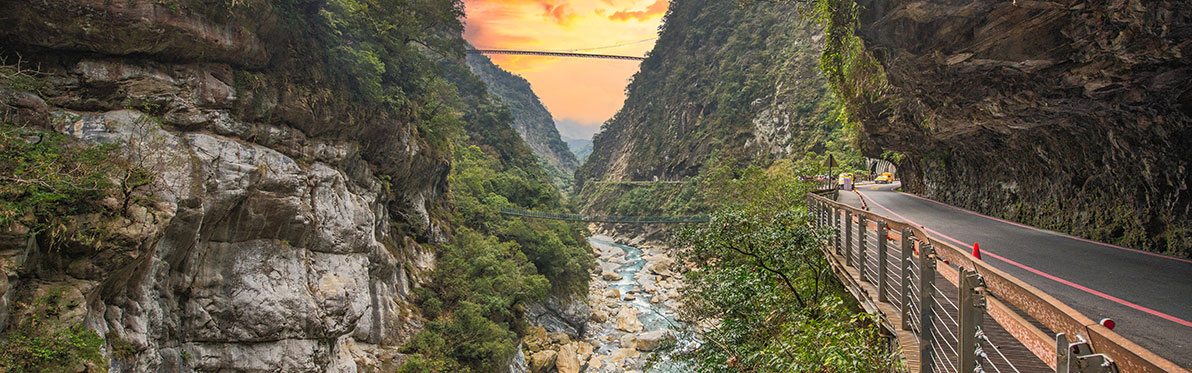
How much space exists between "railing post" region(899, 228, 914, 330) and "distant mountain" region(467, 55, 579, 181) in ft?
339

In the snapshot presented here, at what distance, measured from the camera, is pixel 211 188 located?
8.34 metres

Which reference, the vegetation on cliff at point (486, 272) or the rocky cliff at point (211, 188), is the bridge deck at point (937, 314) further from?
the vegetation on cliff at point (486, 272)

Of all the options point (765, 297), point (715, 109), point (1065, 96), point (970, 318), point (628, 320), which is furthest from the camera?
point (715, 109)

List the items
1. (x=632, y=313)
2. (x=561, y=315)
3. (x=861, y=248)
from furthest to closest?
(x=632, y=313) → (x=561, y=315) → (x=861, y=248)

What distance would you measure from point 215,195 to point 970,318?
10.7 m

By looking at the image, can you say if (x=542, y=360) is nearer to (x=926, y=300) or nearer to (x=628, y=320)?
(x=628, y=320)

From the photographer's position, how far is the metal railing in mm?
1346

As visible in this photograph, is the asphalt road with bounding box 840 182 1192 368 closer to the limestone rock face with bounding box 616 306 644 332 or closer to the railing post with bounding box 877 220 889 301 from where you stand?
the railing post with bounding box 877 220 889 301

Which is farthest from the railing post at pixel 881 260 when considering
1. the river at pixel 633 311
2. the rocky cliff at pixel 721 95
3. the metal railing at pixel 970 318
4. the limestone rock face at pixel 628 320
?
the rocky cliff at pixel 721 95

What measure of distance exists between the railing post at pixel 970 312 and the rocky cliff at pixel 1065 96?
4185 millimetres

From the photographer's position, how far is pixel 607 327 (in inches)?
853

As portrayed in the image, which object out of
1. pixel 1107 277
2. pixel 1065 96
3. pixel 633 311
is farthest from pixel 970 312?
pixel 633 311

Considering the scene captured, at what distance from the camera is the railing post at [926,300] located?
2773 millimetres

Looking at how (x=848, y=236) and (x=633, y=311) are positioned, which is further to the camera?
(x=633, y=311)
